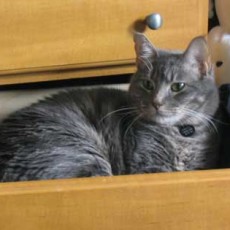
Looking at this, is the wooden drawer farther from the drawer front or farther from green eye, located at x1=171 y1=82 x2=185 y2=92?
green eye, located at x1=171 y1=82 x2=185 y2=92

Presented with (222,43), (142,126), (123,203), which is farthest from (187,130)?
(123,203)

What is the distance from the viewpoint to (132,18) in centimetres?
95

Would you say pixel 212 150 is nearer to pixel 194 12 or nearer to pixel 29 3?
pixel 194 12

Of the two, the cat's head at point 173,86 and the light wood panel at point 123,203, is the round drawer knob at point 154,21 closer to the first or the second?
the cat's head at point 173,86

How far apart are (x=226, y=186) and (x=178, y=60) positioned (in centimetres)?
39

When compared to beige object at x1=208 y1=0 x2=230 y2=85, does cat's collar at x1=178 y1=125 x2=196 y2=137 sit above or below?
below

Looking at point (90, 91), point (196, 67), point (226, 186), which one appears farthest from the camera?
point (90, 91)

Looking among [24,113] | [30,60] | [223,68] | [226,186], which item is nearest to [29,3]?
[30,60]

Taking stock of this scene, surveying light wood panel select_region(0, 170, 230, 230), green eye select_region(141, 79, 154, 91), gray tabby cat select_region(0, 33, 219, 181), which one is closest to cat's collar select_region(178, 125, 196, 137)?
gray tabby cat select_region(0, 33, 219, 181)

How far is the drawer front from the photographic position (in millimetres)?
941

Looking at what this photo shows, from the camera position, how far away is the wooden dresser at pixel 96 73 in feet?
1.98

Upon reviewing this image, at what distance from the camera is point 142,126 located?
97 centimetres

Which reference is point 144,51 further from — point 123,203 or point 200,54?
point 123,203

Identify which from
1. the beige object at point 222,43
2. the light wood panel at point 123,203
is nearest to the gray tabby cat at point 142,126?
the beige object at point 222,43
